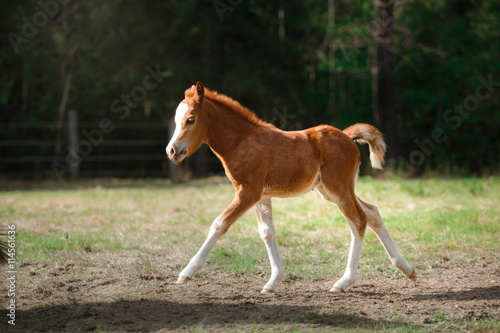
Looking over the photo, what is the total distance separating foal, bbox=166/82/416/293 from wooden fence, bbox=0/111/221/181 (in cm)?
1195

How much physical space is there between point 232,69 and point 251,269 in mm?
15843

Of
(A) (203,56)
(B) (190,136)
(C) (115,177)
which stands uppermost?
(A) (203,56)

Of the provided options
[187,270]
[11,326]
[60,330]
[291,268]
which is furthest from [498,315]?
[11,326]

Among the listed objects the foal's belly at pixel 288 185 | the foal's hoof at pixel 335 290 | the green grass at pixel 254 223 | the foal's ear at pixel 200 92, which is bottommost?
the green grass at pixel 254 223

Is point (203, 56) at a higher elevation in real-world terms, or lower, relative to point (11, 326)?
higher

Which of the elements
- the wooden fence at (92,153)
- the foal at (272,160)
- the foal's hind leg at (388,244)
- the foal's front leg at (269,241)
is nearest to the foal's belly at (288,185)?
the foal at (272,160)

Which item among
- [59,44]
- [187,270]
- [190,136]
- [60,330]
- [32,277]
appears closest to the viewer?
[60,330]

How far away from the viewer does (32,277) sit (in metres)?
5.66

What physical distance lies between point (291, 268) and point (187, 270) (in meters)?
1.80

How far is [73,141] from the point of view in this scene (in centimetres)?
1694

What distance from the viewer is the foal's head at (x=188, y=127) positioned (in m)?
4.69

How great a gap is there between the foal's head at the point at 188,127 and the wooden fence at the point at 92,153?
1212 centimetres

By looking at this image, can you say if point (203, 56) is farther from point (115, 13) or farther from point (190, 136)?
point (190, 136)

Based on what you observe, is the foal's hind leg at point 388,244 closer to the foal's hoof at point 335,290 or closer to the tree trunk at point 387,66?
the foal's hoof at point 335,290
